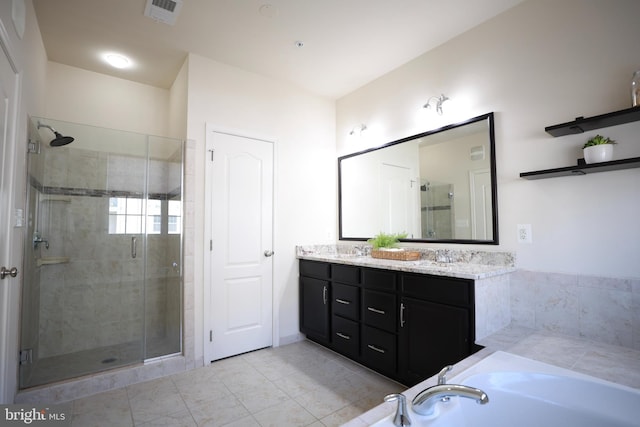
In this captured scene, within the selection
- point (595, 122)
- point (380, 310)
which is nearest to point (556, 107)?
point (595, 122)

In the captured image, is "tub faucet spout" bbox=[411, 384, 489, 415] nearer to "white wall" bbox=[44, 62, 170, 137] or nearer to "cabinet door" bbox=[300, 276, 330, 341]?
"cabinet door" bbox=[300, 276, 330, 341]

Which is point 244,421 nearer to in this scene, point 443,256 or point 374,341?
point 374,341

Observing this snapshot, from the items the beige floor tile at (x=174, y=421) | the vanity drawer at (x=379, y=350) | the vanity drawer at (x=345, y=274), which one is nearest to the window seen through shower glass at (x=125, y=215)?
the beige floor tile at (x=174, y=421)

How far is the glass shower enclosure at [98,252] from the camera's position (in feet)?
7.41

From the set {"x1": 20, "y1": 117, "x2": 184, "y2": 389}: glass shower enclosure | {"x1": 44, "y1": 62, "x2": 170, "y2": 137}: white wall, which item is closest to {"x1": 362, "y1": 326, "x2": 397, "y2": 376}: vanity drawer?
{"x1": 20, "y1": 117, "x2": 184, "y2": 389}: glass shower enclosure

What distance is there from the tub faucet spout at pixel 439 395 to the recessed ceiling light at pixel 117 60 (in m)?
3.54

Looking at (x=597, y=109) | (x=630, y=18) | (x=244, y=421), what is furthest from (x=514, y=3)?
(x=244, y=421)

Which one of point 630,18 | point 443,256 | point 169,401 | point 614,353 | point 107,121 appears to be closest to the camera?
point 614,353

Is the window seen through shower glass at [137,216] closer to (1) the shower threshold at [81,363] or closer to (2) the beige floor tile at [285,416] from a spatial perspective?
(1) the shower threshold at [81,363]

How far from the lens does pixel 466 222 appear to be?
245 centimetres

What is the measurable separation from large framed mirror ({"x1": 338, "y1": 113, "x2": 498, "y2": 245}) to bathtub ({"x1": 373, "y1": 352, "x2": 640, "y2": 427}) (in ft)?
3.47

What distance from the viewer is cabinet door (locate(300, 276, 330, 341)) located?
298 cm

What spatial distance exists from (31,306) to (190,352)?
3.86ft

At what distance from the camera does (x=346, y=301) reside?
2742mm
